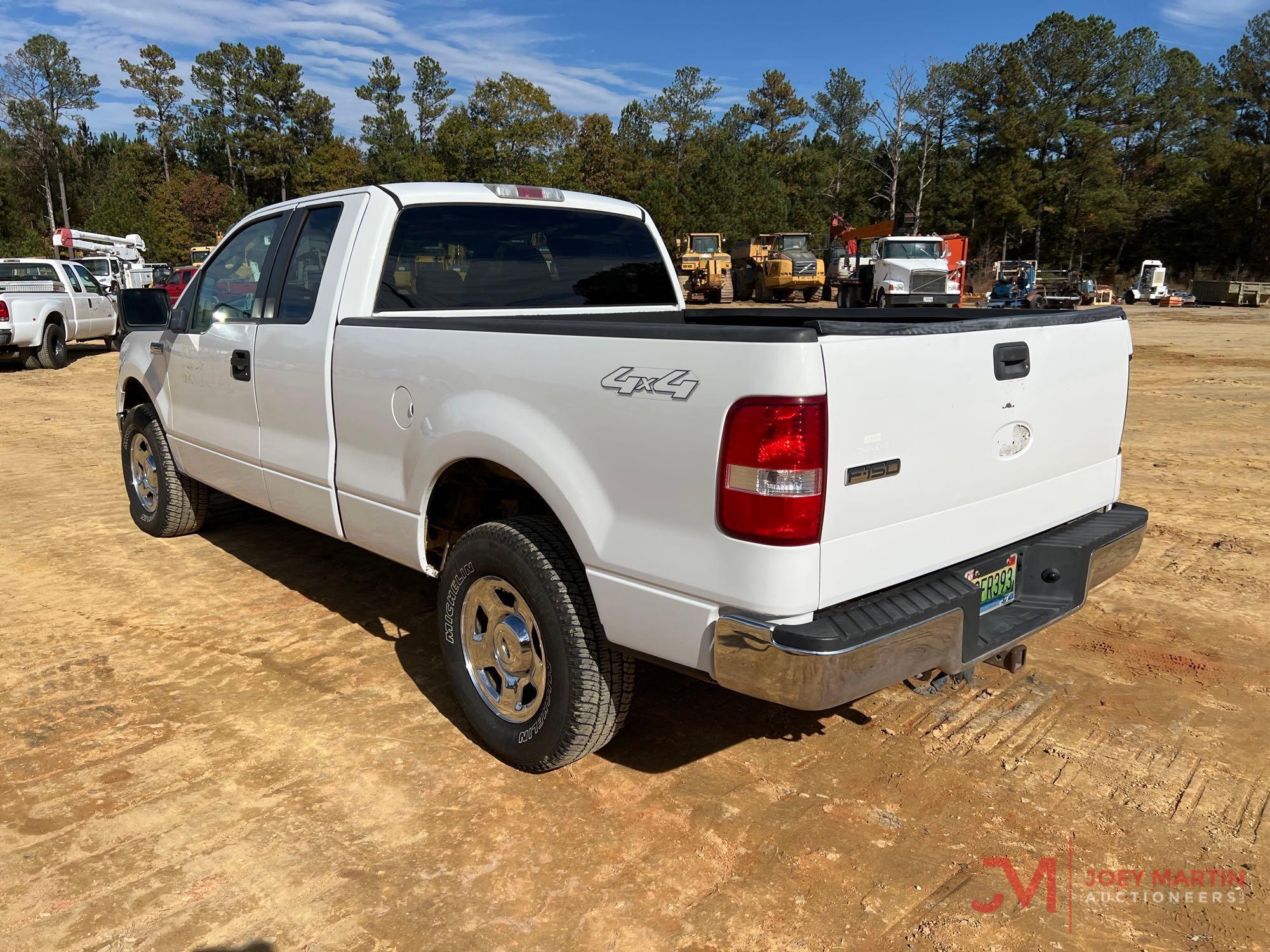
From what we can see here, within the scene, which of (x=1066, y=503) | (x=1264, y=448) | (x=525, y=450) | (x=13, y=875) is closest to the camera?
(x=13, y=875)

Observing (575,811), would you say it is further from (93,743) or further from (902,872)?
(93,743)

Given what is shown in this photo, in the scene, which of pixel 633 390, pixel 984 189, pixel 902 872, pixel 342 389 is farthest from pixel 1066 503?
pixel 984 189

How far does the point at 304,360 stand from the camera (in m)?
3.91

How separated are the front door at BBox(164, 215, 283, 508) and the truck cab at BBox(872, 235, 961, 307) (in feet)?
73.8

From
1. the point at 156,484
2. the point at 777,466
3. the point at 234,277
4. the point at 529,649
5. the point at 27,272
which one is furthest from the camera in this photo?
the point at 27,272

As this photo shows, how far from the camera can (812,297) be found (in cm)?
3606

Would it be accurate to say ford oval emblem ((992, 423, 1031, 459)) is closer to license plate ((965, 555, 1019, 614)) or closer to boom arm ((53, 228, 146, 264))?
license plate ((965, 555, 1019, 614))

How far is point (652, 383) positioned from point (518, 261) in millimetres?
1981

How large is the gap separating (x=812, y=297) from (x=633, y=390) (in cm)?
3498

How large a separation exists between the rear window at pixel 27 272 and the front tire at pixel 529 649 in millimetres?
17736

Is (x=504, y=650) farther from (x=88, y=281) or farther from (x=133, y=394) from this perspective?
(x=88, y=281)

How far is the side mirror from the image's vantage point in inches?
205

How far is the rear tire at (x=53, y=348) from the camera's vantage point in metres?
16.6

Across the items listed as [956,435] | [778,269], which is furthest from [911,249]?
[956,435]
